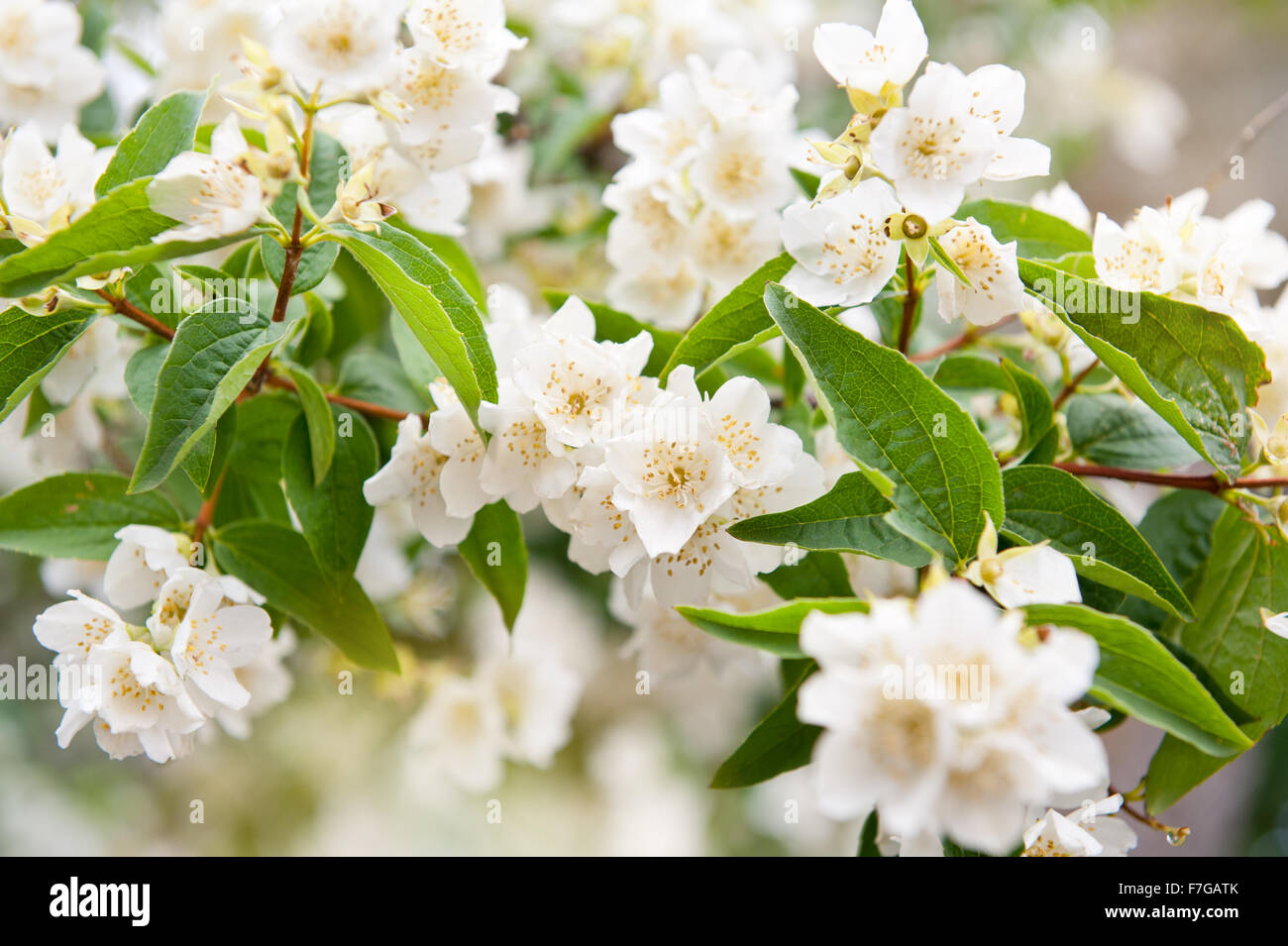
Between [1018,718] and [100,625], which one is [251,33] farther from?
[1018,718]

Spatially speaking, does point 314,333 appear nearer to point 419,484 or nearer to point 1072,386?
point 419,484

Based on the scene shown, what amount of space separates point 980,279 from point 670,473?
0.32 metres

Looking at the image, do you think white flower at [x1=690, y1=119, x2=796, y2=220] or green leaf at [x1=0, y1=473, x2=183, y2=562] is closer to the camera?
green leaf at [x1=0, y1=473, x2=183, y2=562]

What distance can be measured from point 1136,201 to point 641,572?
3.61 meters

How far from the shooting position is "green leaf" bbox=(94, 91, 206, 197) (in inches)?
31.5

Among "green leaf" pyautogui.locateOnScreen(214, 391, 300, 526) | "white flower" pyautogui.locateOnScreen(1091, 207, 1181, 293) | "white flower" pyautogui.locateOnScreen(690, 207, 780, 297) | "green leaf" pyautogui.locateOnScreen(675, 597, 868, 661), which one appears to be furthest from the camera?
"white flower" pyautogui.locateOnScreen(690, 207, 780, 297)

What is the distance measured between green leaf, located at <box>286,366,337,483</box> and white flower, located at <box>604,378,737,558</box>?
0.26m

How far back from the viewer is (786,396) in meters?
1.02

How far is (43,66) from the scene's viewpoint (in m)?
1.18

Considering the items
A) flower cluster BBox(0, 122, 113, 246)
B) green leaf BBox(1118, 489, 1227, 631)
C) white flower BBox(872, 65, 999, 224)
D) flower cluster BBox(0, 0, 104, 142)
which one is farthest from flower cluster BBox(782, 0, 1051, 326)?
flower cluster BBox(0, 0, 104, 142)

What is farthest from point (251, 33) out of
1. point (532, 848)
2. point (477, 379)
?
point (532, 848)

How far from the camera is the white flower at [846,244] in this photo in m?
0.79

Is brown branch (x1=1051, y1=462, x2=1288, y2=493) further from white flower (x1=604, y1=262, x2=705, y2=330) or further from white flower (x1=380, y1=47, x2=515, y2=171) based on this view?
white flower (x1=380, y1=47, x2=515, y2=171)

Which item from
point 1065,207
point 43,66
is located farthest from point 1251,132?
point 43,66
